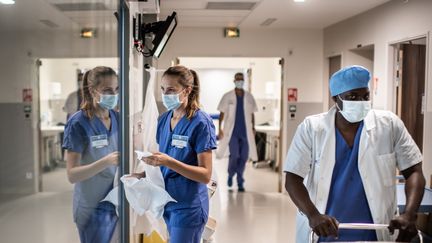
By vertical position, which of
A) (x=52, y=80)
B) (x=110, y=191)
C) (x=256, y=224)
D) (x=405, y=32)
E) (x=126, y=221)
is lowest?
(x=256, y=224)

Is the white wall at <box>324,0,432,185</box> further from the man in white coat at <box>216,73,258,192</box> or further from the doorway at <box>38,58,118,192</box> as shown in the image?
the doorway at <box>38,58,118,192</box>

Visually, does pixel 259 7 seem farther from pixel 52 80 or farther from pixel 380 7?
pixel 52 80

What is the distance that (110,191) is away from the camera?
7.32 feet

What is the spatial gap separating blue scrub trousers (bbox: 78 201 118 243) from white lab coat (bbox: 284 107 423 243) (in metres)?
0.87

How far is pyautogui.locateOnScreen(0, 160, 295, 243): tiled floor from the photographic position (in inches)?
39.4

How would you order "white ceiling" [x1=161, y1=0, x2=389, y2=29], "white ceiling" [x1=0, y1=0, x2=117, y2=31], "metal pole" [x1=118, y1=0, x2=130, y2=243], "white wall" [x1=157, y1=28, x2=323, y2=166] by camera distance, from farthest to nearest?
"white wall" [x1=157, y1=28, x2=323, y2=166], "white ceiling" [x1=161, y1=0, x2=389, y2=29], "metal pole" [x1=118, y1=0, x2=130, y2=243], "white ceiling" [x1=0, y1=0, x2=117, y2=31]

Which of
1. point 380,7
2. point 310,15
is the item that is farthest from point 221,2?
point 380,7

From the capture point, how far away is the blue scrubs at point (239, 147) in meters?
6.32

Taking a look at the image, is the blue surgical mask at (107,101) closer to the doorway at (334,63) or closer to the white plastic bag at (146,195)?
the white plastic bag at (146,195)

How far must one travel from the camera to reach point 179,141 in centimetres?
228

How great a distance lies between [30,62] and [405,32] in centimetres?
374

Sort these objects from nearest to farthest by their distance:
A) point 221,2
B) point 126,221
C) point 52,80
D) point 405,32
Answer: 1. point 52,80
2. point 126,221
3. point 405,32
4. point 221,2

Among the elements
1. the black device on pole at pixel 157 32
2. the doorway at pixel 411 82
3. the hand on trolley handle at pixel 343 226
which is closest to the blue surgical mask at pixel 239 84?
the doorway at pixel 411 82

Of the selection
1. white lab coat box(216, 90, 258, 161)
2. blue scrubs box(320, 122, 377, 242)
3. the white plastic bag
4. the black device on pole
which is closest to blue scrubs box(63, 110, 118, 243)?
the white plastic bag
